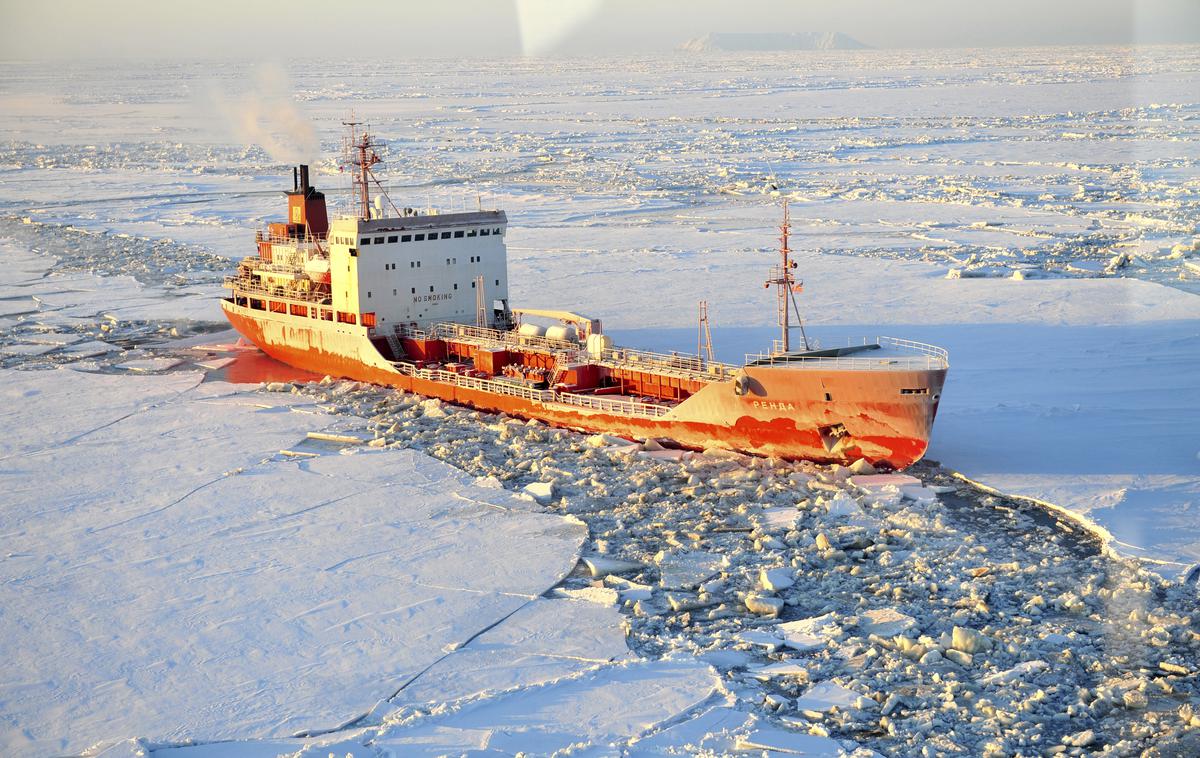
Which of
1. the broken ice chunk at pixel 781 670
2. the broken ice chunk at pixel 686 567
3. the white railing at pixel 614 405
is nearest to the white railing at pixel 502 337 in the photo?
the white railing at pixel 614 405

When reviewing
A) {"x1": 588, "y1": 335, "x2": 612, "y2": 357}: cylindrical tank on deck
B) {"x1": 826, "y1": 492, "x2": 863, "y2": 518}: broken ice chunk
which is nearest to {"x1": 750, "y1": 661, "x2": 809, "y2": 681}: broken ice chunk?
{"x1": 826, "y1": 492, "x2": 863, "y2": 518}: broken ice chunk

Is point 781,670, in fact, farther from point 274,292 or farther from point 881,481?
point 274,292

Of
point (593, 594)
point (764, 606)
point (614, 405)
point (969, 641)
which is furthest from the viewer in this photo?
point (614, 405)

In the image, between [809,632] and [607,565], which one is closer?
[809,632]

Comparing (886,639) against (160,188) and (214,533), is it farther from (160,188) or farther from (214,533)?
(160,188)

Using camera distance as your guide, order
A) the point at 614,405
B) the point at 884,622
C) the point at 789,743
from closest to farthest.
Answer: the point at 789,743
the point at 884,622
the point at 614,405

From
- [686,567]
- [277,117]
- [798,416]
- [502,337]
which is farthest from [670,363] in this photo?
[277,117]
